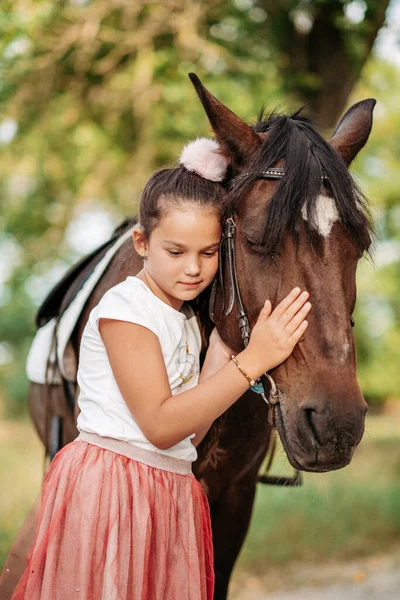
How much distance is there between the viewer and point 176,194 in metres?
2.12

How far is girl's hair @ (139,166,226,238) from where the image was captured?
83.7 inches

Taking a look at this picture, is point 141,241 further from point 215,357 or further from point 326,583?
point 326,583

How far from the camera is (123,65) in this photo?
24.5 ft

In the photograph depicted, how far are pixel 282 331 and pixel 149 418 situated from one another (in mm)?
444

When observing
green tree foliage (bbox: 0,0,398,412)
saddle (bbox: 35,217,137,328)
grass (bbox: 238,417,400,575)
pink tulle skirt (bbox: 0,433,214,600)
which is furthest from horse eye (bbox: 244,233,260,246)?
grass (bbox: 238,417,400,575)

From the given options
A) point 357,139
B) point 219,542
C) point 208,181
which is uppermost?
point 357,139

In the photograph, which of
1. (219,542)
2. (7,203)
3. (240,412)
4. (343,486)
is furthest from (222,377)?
(7,203)

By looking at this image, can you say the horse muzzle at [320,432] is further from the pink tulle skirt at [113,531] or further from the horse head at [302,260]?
the pink tulle skirt at [113,531]

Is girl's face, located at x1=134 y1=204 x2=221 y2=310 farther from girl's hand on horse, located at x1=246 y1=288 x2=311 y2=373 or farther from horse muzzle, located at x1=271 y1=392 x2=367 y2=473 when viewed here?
horse muzzle, located at x1=271 y1=392 x2=367 y2=473

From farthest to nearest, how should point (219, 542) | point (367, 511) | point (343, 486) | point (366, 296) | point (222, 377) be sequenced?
point (366, 296), point (343, 486), point (367, 511), point (219, 542), point (222, 377)

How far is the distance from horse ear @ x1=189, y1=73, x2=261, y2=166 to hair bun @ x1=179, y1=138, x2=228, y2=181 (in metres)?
0.04

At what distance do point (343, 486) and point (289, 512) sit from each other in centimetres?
147

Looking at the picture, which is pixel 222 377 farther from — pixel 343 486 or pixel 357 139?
pixel 343 486

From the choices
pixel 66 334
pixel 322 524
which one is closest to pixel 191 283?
pixel 66 334
